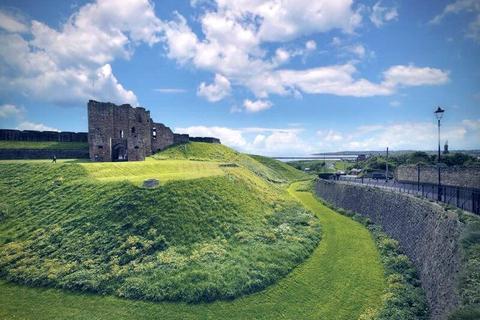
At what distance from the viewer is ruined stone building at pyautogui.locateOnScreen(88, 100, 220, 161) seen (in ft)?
146

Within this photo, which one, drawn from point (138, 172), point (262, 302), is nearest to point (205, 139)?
point (138, 172)

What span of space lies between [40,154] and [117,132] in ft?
33.5

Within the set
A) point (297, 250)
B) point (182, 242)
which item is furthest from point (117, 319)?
point (297, 250)

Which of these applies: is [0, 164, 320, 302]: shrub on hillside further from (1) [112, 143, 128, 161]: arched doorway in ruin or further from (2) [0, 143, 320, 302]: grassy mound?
(1) [112, 143, 128, 161]: arched doorway in ruin

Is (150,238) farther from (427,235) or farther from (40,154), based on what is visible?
(40,154)

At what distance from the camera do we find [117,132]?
155 ft

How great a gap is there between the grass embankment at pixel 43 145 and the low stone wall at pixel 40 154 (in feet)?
2.90

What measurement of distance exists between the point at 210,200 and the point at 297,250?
8985 millimetres

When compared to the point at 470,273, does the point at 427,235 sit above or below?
below

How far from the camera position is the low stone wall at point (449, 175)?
87.8ft

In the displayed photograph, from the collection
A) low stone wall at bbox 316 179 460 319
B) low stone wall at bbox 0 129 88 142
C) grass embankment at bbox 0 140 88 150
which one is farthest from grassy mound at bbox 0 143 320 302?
low stone wall at bbox 0 129 88 142

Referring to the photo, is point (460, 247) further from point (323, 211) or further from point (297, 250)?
point (323, 211)

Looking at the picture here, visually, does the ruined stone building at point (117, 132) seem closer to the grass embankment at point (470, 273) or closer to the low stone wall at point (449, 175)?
the low stone wall at point (449, 175)

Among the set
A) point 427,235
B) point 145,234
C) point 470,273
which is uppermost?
point 470,273
